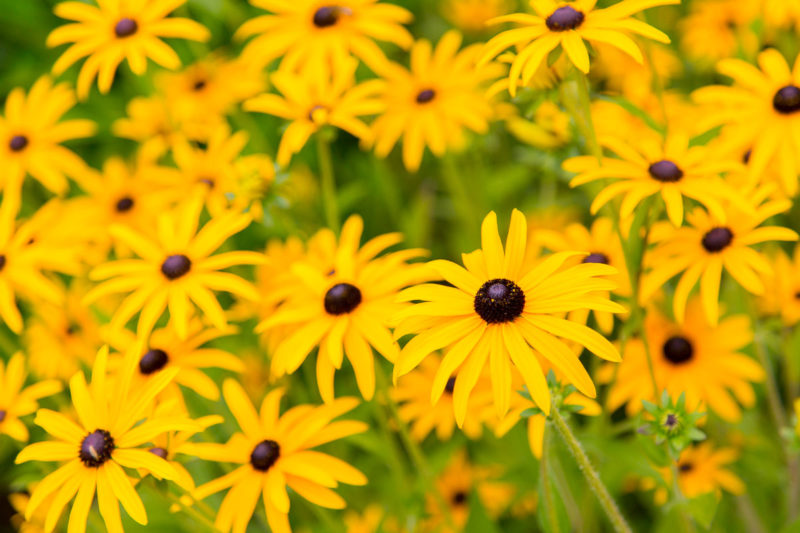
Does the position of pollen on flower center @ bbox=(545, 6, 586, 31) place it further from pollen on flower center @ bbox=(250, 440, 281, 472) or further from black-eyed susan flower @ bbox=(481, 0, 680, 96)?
pollen on flower center @ bbox=(250, 440, 281, 472)

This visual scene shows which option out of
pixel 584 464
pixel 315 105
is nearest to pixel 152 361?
pixel 315 105

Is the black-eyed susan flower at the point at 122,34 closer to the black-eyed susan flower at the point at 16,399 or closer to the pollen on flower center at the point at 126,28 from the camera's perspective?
the pollen on flower center at the point at 126,28

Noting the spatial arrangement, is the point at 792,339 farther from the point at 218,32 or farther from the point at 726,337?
the point at 218,32

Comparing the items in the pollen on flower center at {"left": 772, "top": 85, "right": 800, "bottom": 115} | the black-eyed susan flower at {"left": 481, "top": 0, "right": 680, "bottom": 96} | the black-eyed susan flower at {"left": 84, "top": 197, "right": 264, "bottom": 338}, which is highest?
the black-eyed susan flower at {"left": 481, "top": 0, "right": 680, "bottom": 96}

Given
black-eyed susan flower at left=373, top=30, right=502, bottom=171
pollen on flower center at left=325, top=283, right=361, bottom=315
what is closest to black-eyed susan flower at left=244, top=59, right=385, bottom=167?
black-eyed susan flower at left=373, top=30, right=502, bottom=171

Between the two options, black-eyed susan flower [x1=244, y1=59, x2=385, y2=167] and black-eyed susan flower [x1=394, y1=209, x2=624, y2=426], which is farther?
black-eyed susan flower [x1=244, y1=59, x2=385, y2=167]

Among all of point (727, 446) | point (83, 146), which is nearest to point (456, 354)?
point (727, 446)
